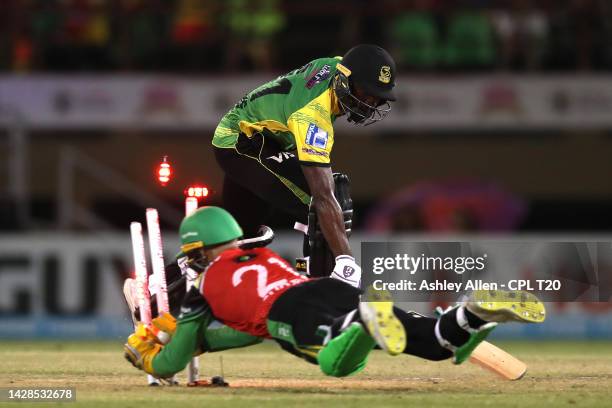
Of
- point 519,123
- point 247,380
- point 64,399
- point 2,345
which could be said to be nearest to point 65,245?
point 2,345

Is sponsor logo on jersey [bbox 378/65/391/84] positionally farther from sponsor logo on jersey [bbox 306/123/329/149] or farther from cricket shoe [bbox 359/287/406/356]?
cricket shoe [bbox 359/287/406/356]

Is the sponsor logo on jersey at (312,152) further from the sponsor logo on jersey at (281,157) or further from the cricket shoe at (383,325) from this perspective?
the cricket shoe at (383,325)

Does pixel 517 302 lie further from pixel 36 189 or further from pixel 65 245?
pixel 36 189

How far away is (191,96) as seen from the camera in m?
16.6

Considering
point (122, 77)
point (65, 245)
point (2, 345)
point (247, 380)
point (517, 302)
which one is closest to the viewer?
point (517, 302)

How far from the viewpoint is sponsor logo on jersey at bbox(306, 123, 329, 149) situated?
802cm

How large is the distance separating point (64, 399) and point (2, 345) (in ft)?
17.5

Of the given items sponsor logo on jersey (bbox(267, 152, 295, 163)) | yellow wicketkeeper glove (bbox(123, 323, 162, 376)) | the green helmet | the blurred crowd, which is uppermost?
the blurred crowd

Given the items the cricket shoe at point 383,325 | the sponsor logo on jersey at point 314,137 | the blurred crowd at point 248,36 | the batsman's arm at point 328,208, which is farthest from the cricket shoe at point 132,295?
the blurred crowd at point 248,36

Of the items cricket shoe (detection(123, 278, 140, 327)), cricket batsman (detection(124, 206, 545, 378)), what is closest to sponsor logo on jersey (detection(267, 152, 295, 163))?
cricket shoe (detection(123, 278, 140, 327))

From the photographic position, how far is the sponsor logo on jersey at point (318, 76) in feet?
27.4

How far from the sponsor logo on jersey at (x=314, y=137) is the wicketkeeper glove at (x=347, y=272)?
69 centimetres

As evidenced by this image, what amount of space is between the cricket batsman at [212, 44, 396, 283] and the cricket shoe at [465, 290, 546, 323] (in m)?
1.06

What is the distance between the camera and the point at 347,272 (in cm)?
771
